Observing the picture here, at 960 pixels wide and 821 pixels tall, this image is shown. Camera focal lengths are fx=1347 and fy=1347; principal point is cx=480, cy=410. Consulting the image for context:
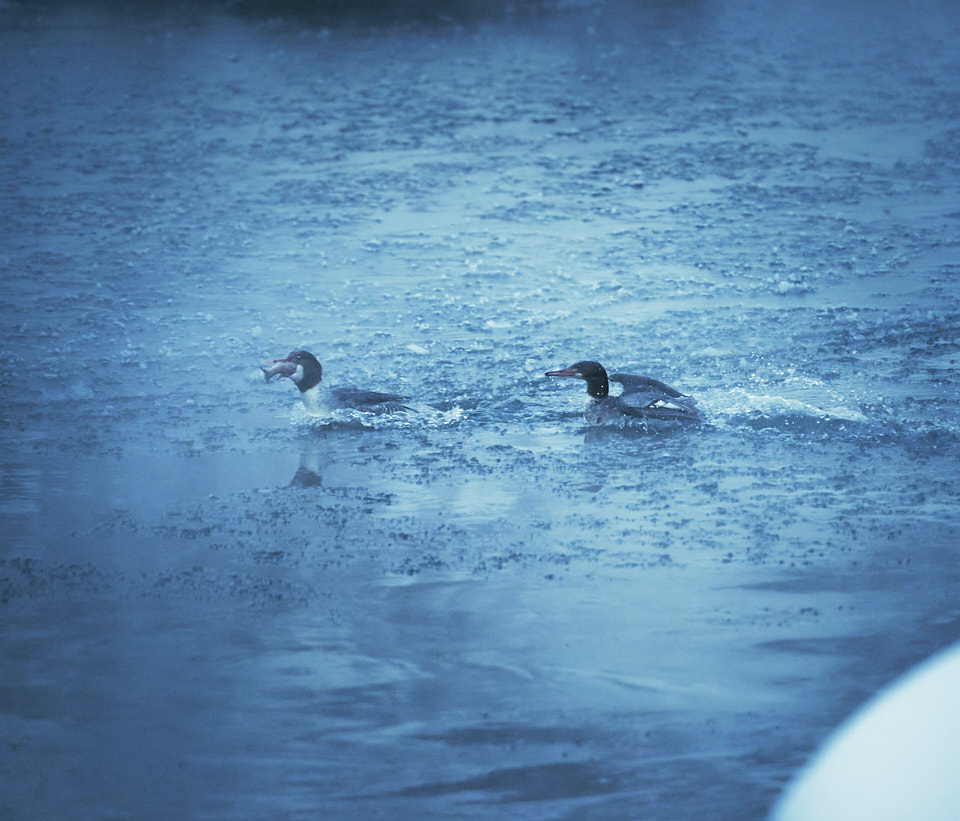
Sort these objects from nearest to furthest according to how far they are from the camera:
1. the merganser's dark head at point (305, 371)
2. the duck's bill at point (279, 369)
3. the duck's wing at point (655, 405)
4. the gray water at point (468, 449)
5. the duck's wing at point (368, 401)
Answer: the gray water at point (468, 449), the duck's wing at point (655, 405), the duck's wing at point (368, 401), the merganser's dark head at point (305, 371), the duck's bill at point (279, 369)

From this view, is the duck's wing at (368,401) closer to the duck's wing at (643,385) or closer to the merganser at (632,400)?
the merganser at (632,400)

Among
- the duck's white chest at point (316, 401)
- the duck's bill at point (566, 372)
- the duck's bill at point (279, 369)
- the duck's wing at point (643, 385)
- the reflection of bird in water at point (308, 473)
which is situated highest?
the duck's wing at point (643, 385)

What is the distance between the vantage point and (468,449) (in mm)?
7613

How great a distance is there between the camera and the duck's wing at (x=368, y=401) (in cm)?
805

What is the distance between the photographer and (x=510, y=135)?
15.7 m

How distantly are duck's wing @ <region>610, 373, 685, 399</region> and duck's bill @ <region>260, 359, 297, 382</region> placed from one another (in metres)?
2.01

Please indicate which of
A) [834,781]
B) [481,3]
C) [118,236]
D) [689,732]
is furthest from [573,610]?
[481,3]

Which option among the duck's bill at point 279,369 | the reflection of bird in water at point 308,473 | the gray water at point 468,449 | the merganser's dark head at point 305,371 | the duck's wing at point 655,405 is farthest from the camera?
the duck's bill at point 279,369

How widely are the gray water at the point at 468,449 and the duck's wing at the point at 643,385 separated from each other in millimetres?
232

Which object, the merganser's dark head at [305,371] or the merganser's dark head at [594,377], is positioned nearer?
the merganser's dark head at [594,377]

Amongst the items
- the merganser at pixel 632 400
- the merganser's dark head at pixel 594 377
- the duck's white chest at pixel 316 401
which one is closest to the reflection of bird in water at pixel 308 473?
the duck's white chest at pixel 316 401

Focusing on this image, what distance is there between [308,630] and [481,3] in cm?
2113

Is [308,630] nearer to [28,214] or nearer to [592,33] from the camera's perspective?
[28,214]

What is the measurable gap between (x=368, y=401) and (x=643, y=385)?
5.38 feet
